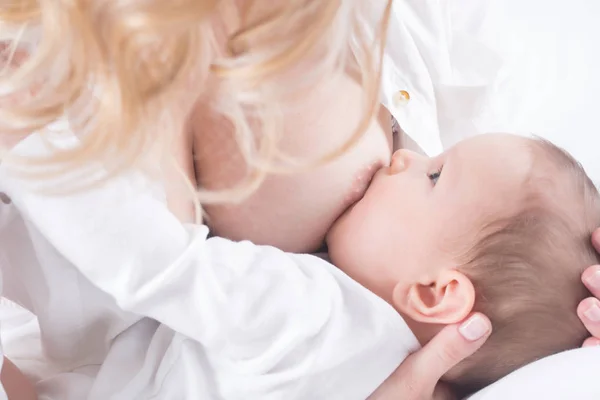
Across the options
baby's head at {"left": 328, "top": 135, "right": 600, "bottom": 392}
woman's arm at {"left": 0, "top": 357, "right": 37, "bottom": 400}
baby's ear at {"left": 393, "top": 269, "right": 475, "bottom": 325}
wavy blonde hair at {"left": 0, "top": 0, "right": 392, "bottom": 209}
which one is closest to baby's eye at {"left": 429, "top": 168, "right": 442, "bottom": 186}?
baby's head at {"left": 328, "top": 135, "right": 600, "bottom": 392}

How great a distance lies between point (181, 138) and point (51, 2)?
0.21 meters

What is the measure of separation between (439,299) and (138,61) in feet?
1.19

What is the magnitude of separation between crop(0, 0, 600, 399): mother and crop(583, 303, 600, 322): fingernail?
4.0 inches

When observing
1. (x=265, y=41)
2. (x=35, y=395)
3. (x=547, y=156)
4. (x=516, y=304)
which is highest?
(x=265, y=41)

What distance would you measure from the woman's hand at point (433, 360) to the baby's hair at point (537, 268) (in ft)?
0.09

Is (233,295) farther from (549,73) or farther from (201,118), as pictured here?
(549,73)

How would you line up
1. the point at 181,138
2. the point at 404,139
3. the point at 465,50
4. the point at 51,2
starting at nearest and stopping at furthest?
the point at 51,2 < the point at 181,138 < the point at 404,139 < the point at 465,50

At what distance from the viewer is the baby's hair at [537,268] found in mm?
607

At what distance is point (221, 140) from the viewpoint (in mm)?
638

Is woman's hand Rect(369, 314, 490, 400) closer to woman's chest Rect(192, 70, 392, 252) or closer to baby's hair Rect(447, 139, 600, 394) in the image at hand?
baby's hair Rect(447, 139, 600, 394)

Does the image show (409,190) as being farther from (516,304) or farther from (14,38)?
(14,38)

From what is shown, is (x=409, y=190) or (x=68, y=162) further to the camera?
(x=409, y=190)

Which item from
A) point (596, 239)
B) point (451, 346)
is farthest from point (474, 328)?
point (596, 239)

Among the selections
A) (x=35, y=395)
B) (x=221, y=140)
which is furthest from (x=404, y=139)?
(x=35, y=395)
